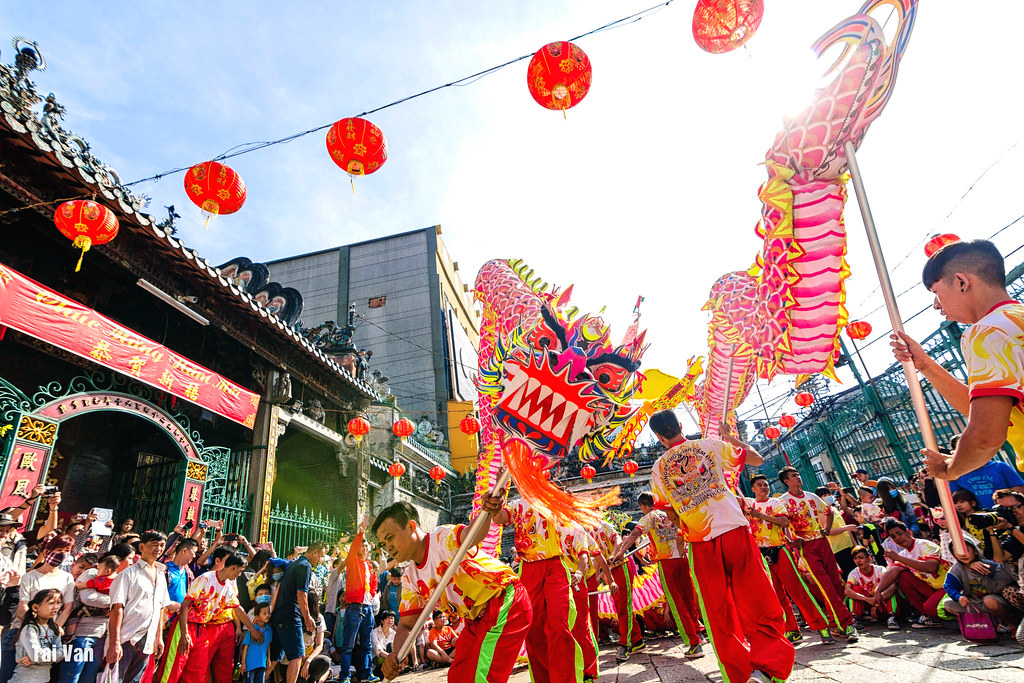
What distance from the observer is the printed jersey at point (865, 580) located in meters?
5.85

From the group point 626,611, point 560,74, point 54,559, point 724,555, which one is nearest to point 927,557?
point 626,611

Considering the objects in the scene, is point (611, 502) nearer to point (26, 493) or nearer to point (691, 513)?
point (691, 513)

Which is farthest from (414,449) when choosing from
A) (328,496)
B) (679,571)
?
(679,571)

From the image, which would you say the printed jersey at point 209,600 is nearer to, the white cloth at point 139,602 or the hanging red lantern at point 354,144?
the white cloth at point 139,602

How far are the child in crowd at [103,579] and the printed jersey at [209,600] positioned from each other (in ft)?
2.09

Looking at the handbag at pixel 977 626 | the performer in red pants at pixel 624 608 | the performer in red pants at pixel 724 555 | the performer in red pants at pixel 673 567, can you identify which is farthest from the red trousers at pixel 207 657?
the handbag at pixel 977 626

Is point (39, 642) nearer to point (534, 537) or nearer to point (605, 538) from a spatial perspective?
point (534, 537)

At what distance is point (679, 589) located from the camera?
542 cm

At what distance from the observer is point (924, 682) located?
2695mm

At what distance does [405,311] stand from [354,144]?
660 inches

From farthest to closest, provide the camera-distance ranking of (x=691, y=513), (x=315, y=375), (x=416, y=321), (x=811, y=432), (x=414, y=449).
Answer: (x=416, y=321)
(x=811, y=432)
(x=414, y=449)
(x=315, y=375)
(x=691, y=513)

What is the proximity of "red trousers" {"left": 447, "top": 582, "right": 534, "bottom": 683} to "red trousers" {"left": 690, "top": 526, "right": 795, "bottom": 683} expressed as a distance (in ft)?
3.78

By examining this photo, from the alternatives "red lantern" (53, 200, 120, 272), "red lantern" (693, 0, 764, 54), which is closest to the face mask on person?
"red lantern" (53, 200, 120, 272)

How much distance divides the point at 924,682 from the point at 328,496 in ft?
35.4
